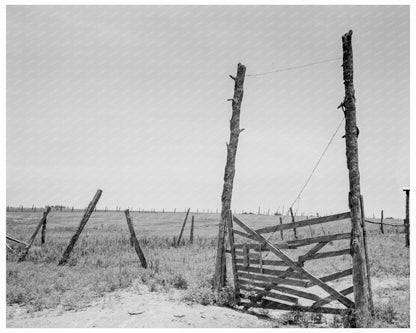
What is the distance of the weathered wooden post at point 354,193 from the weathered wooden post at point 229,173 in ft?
11.7

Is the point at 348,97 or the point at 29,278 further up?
the point at 348,97

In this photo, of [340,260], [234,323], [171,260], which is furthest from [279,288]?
[340,260]

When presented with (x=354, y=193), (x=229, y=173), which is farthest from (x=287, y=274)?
(x=229, y=173)

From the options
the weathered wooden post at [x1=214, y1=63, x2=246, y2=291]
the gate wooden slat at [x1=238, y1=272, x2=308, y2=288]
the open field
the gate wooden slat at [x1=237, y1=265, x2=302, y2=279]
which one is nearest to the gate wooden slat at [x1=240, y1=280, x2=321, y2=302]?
the gate wooden slat at [x1=238, y1=272, x2=308, y2=288]

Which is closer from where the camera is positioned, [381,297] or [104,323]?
[104,323]

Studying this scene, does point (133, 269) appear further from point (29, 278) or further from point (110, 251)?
point (110, 251)

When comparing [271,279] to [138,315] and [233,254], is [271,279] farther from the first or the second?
[138,315]

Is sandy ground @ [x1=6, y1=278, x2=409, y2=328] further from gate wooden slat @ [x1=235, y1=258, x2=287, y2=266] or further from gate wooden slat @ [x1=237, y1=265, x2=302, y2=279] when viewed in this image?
gate wooden slat @ [x1=235, y1=258, x2=287, y2=266]

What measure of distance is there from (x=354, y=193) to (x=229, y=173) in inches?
156

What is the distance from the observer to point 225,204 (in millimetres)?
9516

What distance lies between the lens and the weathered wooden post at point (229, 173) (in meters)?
9.20

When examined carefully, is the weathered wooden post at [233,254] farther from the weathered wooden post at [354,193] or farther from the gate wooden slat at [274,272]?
the weathered wooden post at [354,193]

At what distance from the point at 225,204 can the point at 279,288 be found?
2.93m

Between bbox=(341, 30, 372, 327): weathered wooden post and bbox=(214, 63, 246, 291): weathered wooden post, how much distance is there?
11.7 feet
